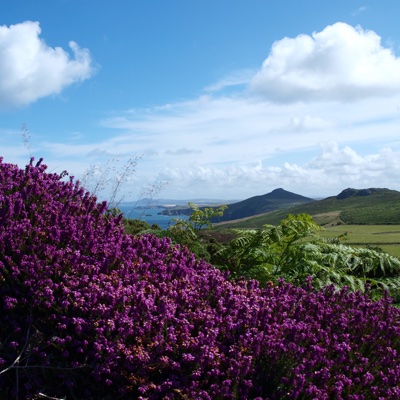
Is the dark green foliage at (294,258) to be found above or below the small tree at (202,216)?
below

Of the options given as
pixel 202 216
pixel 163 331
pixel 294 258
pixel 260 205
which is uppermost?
pixel 202 216

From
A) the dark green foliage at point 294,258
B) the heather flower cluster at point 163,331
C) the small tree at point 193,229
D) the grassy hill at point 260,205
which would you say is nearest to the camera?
the heather flower cluster at point 163,331

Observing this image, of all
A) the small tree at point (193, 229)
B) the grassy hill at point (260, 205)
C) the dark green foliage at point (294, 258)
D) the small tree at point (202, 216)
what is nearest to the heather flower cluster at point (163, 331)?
the dark green foliage at point (294, 258)

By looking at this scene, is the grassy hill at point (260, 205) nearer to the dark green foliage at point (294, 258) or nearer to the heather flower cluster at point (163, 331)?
the dark green foliage at point (294, 258)

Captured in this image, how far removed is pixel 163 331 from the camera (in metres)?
2.95

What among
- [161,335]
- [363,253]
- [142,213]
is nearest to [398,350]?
[161,335]

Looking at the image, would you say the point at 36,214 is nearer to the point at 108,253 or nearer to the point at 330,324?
the point at 108,253

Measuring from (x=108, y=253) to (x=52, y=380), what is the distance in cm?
99

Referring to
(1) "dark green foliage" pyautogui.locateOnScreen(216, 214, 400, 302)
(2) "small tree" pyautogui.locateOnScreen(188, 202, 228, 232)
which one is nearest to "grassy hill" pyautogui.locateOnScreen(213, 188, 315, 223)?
(2) "small tree" pyautogui.locateOnScreen(188, 202, 228, 232)

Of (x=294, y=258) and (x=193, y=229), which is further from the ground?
(x=193, y=229)

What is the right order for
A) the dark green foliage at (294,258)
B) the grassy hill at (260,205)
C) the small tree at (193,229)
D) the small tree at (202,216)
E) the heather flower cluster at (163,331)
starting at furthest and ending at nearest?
the grassy hill at (260,205) → the small tree at (202,216) → the small tree at (193,229) → the dark green foliage at (294,258) → the heather flower cluster at (163,331)

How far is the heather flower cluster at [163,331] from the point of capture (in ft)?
8.80

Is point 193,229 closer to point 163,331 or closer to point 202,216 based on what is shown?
point 202,216

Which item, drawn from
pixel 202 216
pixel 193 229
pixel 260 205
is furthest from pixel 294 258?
pixel 260 205
